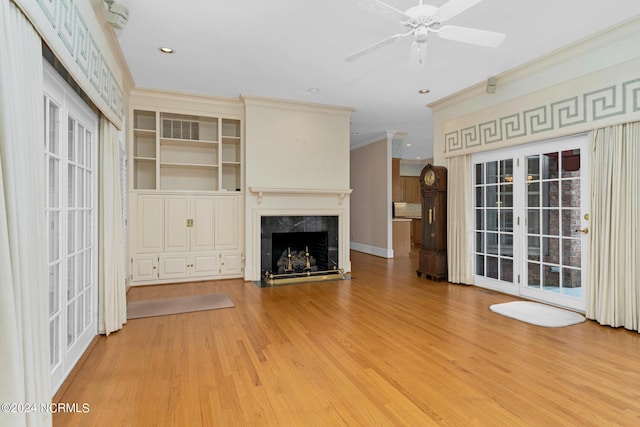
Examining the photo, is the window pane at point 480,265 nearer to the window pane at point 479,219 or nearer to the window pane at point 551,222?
the window pane at point 479,219

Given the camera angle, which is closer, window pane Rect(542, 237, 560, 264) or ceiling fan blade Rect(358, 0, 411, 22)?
ceiling fan blade Rect(358, 0, 411, 22)

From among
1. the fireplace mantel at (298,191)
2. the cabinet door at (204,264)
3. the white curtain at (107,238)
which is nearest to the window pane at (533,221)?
the fireplace mantel at (298,191)

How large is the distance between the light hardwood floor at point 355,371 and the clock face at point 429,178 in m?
2.23

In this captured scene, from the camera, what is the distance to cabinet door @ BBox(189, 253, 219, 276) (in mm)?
5426

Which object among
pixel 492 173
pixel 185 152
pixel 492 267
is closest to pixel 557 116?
pixel 492 173

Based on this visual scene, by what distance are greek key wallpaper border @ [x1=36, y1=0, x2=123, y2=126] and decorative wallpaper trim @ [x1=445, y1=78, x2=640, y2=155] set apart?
449 centimetres

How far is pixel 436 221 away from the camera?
550 cm

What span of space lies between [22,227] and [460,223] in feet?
16.7

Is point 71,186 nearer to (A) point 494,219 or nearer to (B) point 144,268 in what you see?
(B) point 144,268

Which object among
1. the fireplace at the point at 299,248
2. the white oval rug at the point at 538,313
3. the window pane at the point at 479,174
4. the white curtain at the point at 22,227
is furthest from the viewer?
the fireplace at the point at 299,248

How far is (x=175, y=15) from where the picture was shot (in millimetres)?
3127

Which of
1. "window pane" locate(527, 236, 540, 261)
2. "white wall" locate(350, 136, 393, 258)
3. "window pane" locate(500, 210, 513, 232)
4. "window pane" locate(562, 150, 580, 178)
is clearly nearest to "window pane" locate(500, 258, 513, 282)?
"window pane" locate(527, 236, 540, 261)

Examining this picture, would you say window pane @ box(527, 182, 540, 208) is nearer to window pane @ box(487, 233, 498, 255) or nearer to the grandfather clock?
window pane @ box(487, 233, 498, 255)

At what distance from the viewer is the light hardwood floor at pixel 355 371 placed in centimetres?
196
